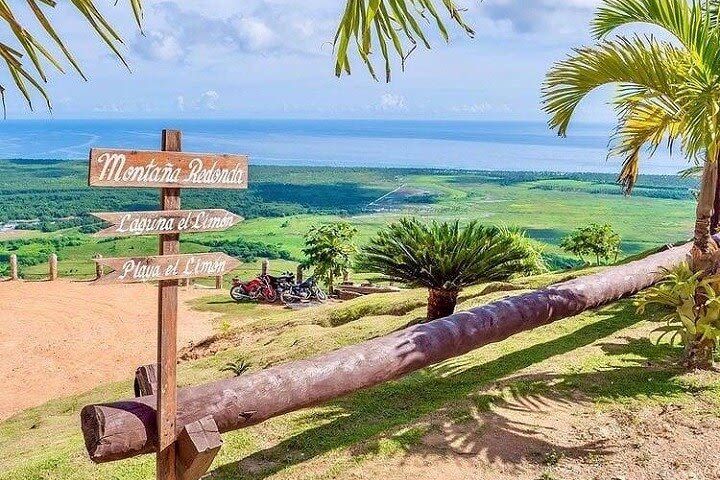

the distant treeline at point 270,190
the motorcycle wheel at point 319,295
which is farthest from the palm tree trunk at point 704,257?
the distant treeline at point 270,190

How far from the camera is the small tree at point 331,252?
22.5 m

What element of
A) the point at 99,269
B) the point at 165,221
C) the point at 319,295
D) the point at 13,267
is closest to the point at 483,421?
the point at 165,221

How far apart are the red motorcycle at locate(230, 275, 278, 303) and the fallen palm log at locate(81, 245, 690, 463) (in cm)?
1396

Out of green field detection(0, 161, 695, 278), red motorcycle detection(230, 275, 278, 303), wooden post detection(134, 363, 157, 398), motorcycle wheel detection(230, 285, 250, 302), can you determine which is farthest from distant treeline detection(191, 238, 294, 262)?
wooden post detection(134, 363, 157, 398)

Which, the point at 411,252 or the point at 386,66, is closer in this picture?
the point at 386,66

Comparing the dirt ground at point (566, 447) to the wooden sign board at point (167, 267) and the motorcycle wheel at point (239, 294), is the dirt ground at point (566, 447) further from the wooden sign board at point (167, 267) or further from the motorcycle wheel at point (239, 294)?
the motorcycle wheel at point (239, 294)

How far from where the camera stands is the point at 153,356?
13055mm

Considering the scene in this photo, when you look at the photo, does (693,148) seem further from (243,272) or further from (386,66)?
(243,272)

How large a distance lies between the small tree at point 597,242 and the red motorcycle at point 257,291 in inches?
379

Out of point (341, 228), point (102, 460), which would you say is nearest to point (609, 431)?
point (102, 460)

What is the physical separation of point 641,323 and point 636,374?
1.64m

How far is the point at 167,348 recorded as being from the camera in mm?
3307

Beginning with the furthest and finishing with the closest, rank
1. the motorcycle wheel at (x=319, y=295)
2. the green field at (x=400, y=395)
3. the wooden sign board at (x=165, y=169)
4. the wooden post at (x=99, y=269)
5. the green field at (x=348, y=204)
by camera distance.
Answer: the green field at (x=348, y=204)
the motorcycle wheel at (x=319, y=295)
the green field at (x=400, y=395)
the wooden post at (x=99, y=269)
the wooden sign board at (x=165, y=169)

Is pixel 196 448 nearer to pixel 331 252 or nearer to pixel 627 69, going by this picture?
pixel 627 69
